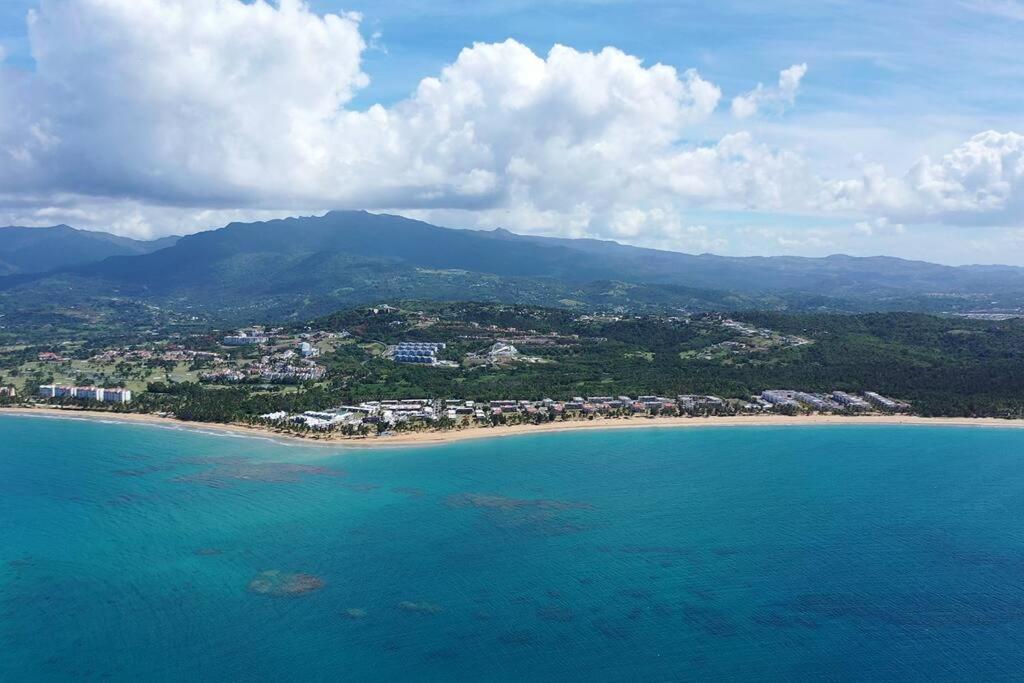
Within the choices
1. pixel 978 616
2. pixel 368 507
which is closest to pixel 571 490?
pixel 368 507

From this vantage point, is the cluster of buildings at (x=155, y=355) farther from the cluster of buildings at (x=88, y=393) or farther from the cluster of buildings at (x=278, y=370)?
the cluster of buildings at (x=88, y=393)

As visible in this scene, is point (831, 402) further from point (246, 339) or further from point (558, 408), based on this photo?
point (246, 339)

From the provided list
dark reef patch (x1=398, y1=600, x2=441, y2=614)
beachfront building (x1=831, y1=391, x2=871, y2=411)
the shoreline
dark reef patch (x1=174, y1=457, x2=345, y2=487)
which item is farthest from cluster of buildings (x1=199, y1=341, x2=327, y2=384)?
beachfront building (x1=831, y1=391, x2=871, y2=411)

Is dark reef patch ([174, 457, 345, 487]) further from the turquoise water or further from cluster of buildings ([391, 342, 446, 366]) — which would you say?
cluster of buildings ([391, 342, 446, 366])

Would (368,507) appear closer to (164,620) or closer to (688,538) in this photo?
(164,620)

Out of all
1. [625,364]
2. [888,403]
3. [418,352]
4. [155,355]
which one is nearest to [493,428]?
[625,364]
